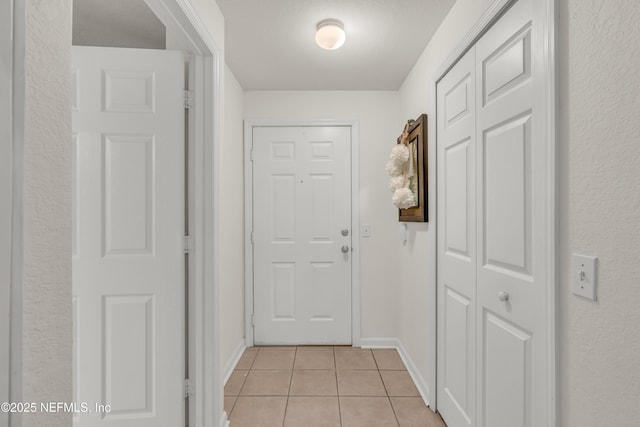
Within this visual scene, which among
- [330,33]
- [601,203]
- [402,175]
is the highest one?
[330,33]

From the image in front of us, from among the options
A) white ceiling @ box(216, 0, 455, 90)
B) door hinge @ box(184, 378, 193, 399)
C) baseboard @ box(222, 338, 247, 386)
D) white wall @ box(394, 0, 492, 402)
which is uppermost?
white ceiling @ box(216, 0, 455, 90)

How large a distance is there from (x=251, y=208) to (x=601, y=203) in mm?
2502

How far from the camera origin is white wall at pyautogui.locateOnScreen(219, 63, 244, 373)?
2.33m

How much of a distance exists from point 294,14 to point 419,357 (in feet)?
7.57

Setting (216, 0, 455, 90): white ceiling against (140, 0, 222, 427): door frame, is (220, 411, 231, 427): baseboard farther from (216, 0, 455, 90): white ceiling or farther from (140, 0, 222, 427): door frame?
(216, 0, 455, 90): white ceiling

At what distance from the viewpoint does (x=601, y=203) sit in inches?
32.8

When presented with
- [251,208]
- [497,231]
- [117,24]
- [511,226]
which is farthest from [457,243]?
[117,24]

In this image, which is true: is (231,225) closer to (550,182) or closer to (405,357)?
(405,357)

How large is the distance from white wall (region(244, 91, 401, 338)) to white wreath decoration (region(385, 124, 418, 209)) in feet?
1.62

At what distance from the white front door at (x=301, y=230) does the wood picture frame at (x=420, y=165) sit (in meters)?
0.78

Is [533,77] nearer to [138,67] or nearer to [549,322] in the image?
[549,322]

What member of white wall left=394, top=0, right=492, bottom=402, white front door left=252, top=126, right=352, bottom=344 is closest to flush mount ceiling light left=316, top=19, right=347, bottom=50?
white wall left=394, top=0, right=492, bottom=402

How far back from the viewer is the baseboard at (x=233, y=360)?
2.38 metres

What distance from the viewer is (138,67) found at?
1.54m
